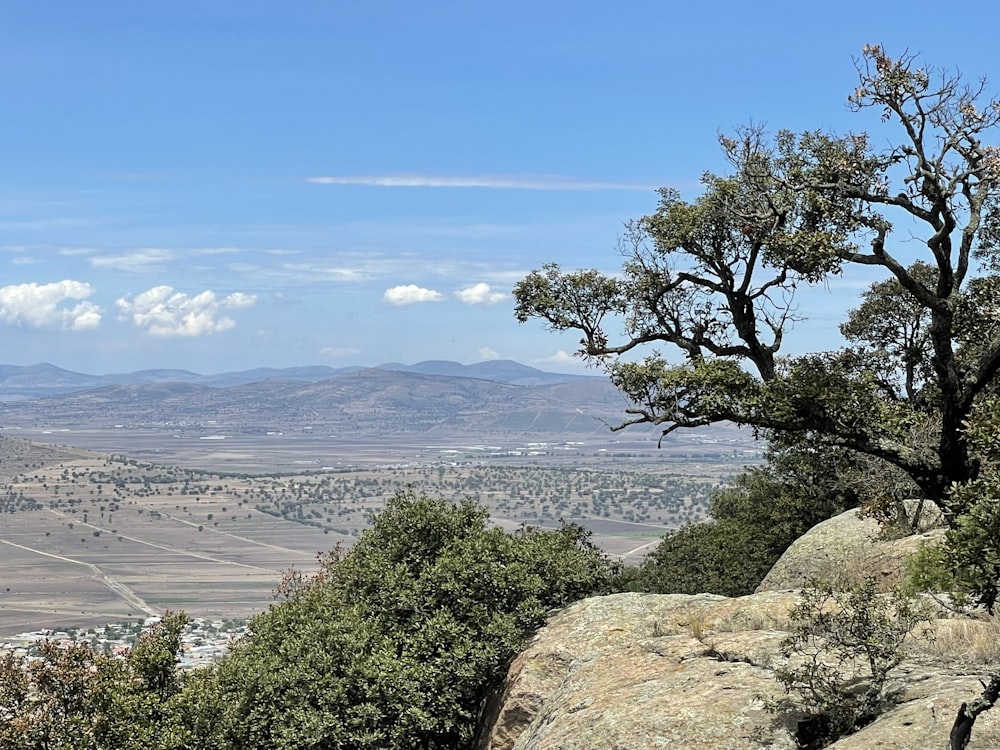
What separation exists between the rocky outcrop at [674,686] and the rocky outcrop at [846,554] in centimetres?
576

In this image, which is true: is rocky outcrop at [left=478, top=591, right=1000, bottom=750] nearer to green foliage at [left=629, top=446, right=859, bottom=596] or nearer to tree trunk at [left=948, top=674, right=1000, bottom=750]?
tree trunk at [left=948, top=674, right=1000, bottom=750]

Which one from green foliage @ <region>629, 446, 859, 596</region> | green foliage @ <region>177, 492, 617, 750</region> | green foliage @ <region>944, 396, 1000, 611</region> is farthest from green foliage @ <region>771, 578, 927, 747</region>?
green foliage @ <region>629, 446, 859, 596</region>

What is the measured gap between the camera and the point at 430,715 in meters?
22.8

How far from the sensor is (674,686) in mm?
16203

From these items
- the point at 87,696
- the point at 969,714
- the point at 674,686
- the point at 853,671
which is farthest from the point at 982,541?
the point at 87,696

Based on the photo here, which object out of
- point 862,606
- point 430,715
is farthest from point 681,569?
point 862,606

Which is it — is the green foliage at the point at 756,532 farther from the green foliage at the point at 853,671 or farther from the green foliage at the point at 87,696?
the green foliage at the point at 853,671

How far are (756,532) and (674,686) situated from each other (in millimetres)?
34143

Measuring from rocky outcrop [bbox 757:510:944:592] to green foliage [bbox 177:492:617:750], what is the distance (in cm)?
565

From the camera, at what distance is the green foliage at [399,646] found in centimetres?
2266

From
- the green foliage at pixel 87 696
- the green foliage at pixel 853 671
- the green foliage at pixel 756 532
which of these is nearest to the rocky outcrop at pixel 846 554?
the green foliage at pixel 853 671

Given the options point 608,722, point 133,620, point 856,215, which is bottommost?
Answer: point 133,620

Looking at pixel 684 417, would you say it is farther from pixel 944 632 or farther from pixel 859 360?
pixel 859 360

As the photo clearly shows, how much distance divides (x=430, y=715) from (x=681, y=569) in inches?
1163
